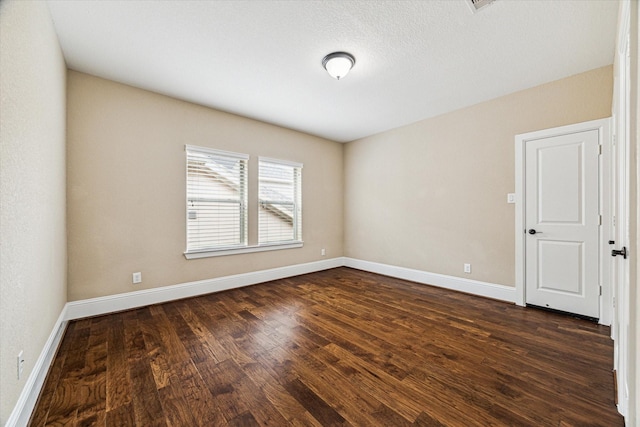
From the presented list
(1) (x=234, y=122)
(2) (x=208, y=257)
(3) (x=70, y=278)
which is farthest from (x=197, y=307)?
(1) (x=234, y=122)

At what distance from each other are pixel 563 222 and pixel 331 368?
3.03 metres

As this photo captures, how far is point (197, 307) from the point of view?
10.2ft

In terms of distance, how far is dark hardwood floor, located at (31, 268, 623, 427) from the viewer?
57.0 inches

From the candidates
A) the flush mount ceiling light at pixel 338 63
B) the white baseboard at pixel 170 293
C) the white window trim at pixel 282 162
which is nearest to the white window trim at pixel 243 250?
the white baseboard at pixel 170 293

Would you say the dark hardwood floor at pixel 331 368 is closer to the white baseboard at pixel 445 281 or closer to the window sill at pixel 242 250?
the white baseboard at pixel 445 281

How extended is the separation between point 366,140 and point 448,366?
4.10m

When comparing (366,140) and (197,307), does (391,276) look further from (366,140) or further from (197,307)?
(197,307)

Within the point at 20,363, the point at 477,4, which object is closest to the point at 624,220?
the point at 477,4

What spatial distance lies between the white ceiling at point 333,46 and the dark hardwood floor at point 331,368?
8.72ft

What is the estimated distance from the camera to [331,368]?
6.13 feet

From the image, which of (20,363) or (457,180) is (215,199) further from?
(457,180)

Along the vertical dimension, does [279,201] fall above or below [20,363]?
above

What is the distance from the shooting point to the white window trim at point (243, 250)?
11.6 feet

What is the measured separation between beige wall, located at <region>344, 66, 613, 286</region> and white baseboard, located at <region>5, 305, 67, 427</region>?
429cm
